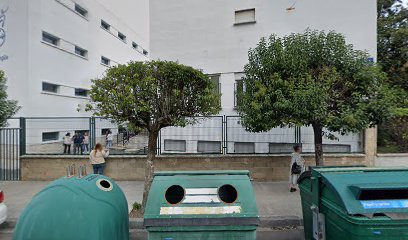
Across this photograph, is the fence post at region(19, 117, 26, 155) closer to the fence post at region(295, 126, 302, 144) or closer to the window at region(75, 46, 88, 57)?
the fence post at region(295, 126, 302, 144)

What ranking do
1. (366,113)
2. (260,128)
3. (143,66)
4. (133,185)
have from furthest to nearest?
(133,185), (260,128), (366,113), (143,66)

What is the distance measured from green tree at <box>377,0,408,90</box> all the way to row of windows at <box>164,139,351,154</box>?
22.3 ft

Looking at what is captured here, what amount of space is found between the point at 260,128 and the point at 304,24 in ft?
22.3

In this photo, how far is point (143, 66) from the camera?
5.12 meters

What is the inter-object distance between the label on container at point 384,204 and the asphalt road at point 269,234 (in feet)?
7.76

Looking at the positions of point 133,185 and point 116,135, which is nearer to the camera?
point 133,185

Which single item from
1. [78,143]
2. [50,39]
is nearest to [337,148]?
[78,143]

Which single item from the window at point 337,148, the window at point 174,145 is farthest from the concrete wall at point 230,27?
the window at point 337,148

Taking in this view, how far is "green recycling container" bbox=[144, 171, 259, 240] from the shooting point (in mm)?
2852

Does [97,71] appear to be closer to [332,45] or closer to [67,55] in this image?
[67,55]

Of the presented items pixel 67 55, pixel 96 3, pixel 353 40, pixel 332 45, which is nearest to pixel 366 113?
pixel 332 45

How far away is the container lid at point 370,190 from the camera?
2601 millimetres

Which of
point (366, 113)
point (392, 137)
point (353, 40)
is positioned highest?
point (353, 40)

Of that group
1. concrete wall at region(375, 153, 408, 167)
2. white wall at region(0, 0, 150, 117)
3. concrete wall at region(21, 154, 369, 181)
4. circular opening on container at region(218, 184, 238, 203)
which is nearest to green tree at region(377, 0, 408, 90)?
concrete wall at region(375, 153, 408, 167)
